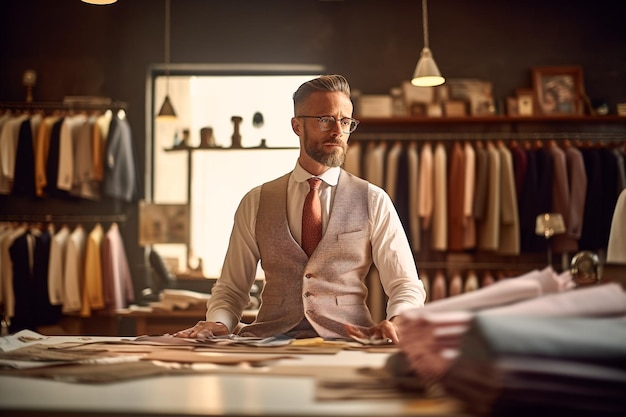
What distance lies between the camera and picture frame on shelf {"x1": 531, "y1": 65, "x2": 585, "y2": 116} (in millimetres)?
6605

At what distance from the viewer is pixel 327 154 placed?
2.69m

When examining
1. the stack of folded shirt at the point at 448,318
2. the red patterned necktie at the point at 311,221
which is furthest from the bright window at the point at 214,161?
the stack of folded shirt at the point at 448,318

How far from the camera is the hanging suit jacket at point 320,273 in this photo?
256cm

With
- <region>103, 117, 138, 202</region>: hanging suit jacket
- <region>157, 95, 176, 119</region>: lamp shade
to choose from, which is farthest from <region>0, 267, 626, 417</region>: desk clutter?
<region>103, 117, 138, 202</region>: hanging suit jacket

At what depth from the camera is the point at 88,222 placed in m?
6.88

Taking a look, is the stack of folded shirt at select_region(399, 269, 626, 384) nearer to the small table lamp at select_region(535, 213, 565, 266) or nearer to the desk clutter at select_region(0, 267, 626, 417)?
the desk clutter at select_region(0, 267, 626, 417)

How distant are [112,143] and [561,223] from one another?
147 inches

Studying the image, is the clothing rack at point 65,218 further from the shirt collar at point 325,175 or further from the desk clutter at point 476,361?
the desk clutter at point 476,361

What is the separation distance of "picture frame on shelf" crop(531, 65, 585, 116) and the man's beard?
4.41m

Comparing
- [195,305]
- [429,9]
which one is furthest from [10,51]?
[429,9]

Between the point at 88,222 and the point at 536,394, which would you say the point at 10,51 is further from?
the point at 536,394

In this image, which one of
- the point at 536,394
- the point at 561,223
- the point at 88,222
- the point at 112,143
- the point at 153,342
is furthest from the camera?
the point at 88,222

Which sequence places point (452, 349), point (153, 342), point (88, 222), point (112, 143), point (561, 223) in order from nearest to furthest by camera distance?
1. point (452, 349)
2. point (153, 342)
3. point (561, 223)
4. point (112, 143)
5. point (88, 222)

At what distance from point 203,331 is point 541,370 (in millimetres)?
1268
